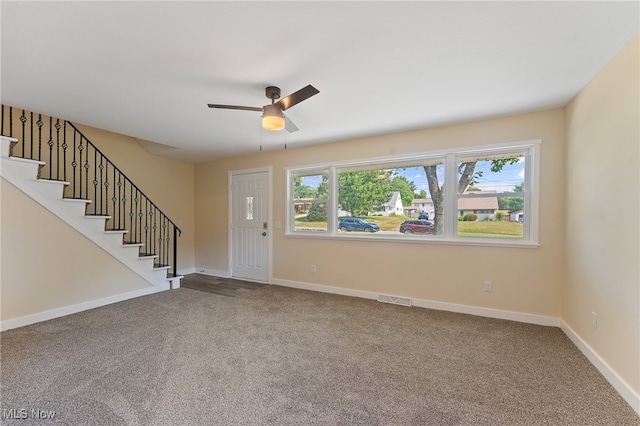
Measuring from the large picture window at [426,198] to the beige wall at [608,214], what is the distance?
0.48 meters

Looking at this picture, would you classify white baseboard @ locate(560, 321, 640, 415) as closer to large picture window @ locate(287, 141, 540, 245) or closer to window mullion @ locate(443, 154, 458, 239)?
large picture window @ locate(287, 141, 540, 245)

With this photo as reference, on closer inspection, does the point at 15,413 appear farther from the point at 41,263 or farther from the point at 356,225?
the point at 356,225

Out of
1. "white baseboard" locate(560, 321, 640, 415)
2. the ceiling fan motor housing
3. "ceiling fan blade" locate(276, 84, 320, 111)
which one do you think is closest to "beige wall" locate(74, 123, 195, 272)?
the ceiling fan motor housing

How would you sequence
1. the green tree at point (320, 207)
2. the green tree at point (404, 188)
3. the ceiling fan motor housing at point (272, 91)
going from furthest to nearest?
1. the green tree at point (320, 207)
2. the green tree at point (404, 188)
3. the ceiling fan motor housing at point (272, 91)

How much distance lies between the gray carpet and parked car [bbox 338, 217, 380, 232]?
126 cm

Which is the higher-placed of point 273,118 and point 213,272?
point 273,118

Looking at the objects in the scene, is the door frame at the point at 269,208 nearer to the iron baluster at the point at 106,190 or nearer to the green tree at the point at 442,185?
the iron baluster at the point at 106,190

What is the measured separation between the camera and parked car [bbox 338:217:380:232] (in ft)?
13.2

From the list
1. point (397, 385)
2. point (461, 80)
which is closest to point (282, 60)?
point (461, 80)

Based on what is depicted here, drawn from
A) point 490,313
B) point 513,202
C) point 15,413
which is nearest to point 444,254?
point 490,313

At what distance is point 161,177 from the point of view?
514 centimetres

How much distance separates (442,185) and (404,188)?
50cm

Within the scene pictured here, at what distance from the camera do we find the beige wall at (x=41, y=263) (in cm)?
284

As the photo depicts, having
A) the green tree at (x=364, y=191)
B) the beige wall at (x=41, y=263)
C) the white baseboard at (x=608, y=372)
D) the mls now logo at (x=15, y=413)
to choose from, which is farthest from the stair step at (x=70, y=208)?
the white baseboard at (x=608, y=372)
